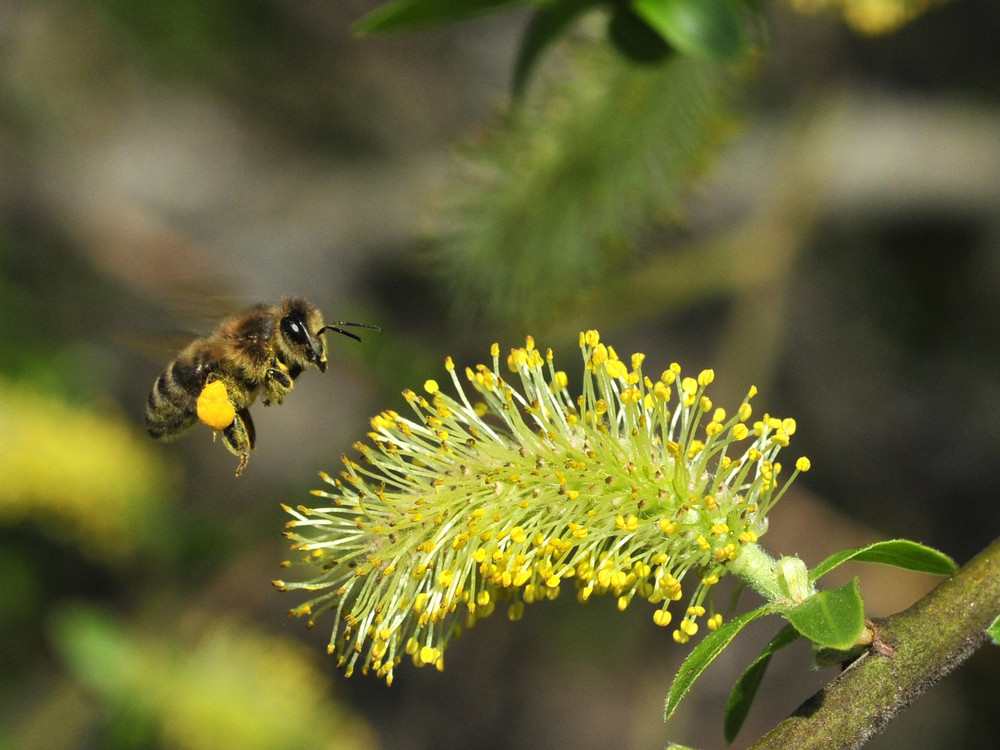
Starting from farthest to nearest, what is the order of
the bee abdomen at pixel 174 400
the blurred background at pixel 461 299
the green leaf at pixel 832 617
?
the blurred background at pixel 461 299
the bee abdomen at pixel 174 400
the green leaf at pixel 832 617

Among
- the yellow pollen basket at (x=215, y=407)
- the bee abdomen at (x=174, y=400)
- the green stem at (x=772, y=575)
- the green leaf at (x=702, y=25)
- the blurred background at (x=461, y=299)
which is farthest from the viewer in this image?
the blurred background at (x=461, y=299)

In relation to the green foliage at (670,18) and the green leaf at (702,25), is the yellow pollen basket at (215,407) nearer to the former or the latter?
the green foliage at (670,18)

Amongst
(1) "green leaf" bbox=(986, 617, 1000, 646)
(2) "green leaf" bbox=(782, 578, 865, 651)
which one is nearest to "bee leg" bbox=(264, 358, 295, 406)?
(2) "green leaf" bbox=(782, 578, 865, 651)

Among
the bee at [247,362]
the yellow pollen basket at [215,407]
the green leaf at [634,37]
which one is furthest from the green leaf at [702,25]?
the yellow pollen basket at [215,407]

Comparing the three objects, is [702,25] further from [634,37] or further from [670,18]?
[634,37]

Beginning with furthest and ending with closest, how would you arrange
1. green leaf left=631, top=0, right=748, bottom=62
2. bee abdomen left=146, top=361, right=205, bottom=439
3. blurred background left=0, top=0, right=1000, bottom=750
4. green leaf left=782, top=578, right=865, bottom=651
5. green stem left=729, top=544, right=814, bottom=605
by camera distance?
blurred background left=0, top=0, right=1000, bottom=750 → bee abdomen left=146, top=361, right=205, bottom=439 → green leaf left=631, top=0, right=748, bottom=62 → green stem left=729, top=544, right=814, bottom=605 → green leaf left=782, top=578, right=865, bottom=651

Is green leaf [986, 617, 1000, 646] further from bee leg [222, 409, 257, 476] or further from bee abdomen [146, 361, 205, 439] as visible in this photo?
bee abdomen [146, 361, 205, 439]

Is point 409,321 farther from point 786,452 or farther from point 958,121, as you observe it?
point 958,121
